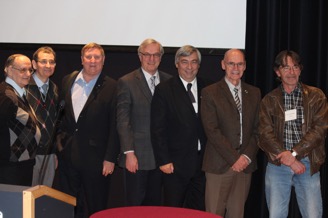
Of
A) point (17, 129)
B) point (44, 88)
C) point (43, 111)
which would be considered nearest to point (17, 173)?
point (17, 129)

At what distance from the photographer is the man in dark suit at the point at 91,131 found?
377cm

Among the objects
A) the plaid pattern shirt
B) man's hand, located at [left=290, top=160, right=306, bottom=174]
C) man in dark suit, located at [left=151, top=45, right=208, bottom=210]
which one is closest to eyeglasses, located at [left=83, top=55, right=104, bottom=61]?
man in dark suit, located at [left=151, top=45, right=208, bottom=210]

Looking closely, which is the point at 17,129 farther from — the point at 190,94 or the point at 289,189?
the point at 289,189

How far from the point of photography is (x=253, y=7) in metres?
4.32

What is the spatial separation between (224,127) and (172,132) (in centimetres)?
41

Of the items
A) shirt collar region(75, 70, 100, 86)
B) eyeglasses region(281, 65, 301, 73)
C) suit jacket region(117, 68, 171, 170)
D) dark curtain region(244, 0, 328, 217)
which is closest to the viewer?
eyeglasses region(281, 65, 301, 73)

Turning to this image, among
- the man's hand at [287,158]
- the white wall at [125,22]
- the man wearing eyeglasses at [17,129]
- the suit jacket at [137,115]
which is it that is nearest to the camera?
the man wearing eyeglasses at [17,129]

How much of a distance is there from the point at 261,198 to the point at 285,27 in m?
1.57

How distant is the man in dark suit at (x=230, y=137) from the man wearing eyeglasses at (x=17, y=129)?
1317 millimetres

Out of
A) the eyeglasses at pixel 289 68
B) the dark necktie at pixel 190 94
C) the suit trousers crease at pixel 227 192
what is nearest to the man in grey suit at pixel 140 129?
the dark necktie at pixel 190 94

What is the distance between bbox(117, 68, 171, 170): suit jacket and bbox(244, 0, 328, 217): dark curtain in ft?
3.56

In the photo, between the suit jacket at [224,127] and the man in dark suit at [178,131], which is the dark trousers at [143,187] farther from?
the suit jacket at [224,127]

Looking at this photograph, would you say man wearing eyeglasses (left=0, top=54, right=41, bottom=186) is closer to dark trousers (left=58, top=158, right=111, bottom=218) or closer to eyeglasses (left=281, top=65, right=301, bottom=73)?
dark trousers (left=58, top=158, right=111, bottom=218)

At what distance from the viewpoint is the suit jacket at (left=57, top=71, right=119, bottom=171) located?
3.77m
